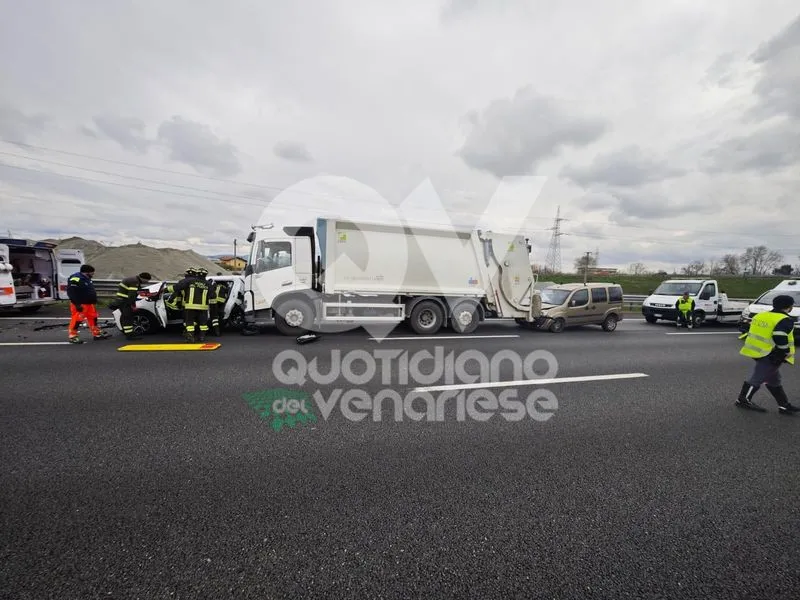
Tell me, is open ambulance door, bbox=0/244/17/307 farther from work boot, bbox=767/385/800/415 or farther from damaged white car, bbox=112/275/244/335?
work boot, bbox=767/385/800/415

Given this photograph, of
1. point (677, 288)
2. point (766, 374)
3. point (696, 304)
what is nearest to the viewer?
point (766, 374)

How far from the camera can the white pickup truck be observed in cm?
1239

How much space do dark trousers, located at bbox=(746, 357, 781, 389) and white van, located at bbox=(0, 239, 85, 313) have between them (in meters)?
16.6

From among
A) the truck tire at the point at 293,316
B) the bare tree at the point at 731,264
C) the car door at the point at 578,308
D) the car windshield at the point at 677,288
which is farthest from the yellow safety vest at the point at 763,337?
the bare tree at the point at 731,264

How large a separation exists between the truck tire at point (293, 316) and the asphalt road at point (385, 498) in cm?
390

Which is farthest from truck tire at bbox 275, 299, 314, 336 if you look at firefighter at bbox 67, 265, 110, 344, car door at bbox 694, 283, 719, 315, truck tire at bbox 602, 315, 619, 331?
car door at bbox 694, 283, 719, 315

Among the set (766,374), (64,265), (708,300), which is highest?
(64,265)

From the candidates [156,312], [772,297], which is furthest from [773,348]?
[156,312]

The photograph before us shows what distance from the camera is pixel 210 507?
2219mm

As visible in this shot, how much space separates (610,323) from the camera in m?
10.9

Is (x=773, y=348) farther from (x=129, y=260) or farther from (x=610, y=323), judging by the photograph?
(x=129, y=260)

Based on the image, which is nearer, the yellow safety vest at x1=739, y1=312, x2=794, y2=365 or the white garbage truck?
the yellow safety vest at x1=739, y1=312, x2=794, y2=365

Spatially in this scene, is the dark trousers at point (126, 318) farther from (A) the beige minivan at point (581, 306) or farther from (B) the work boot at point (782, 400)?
(B) the work boot at point (782, 400)

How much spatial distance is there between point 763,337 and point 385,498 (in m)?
4.99
